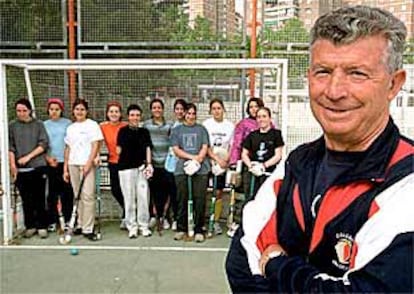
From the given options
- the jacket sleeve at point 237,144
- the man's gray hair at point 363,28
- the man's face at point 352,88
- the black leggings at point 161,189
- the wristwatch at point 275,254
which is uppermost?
the man's gray hair at point 363,28

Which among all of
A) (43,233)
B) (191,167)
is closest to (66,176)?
(43,233)

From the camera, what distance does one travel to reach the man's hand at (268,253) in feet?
3.38

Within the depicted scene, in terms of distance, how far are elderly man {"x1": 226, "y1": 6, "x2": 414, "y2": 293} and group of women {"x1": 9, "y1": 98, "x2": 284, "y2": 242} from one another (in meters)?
4.09

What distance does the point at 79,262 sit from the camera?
4.54m

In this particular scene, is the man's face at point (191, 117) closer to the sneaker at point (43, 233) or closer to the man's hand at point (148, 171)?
the man's hand at point (148, 171)

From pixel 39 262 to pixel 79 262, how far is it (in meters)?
0.33

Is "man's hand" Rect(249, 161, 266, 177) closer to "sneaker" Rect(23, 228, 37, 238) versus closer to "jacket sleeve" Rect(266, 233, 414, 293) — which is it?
"sneaker" Rect(23, 228, 37, 238)

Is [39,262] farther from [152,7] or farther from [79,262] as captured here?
[152,7]

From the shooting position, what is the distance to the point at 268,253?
40.8 inches

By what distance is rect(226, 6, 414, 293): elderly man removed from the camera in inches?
35.0

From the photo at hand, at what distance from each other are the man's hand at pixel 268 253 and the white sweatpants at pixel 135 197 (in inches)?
173

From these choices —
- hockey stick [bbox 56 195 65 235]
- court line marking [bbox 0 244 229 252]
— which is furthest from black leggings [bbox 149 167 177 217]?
hockey stick [bbox 56 195 65 235]

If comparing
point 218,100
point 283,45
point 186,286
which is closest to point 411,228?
point 186,286

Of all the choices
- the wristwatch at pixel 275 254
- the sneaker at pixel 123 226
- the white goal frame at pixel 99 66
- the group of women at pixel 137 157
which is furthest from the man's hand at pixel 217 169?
the wristwatch at pixel 275 254
